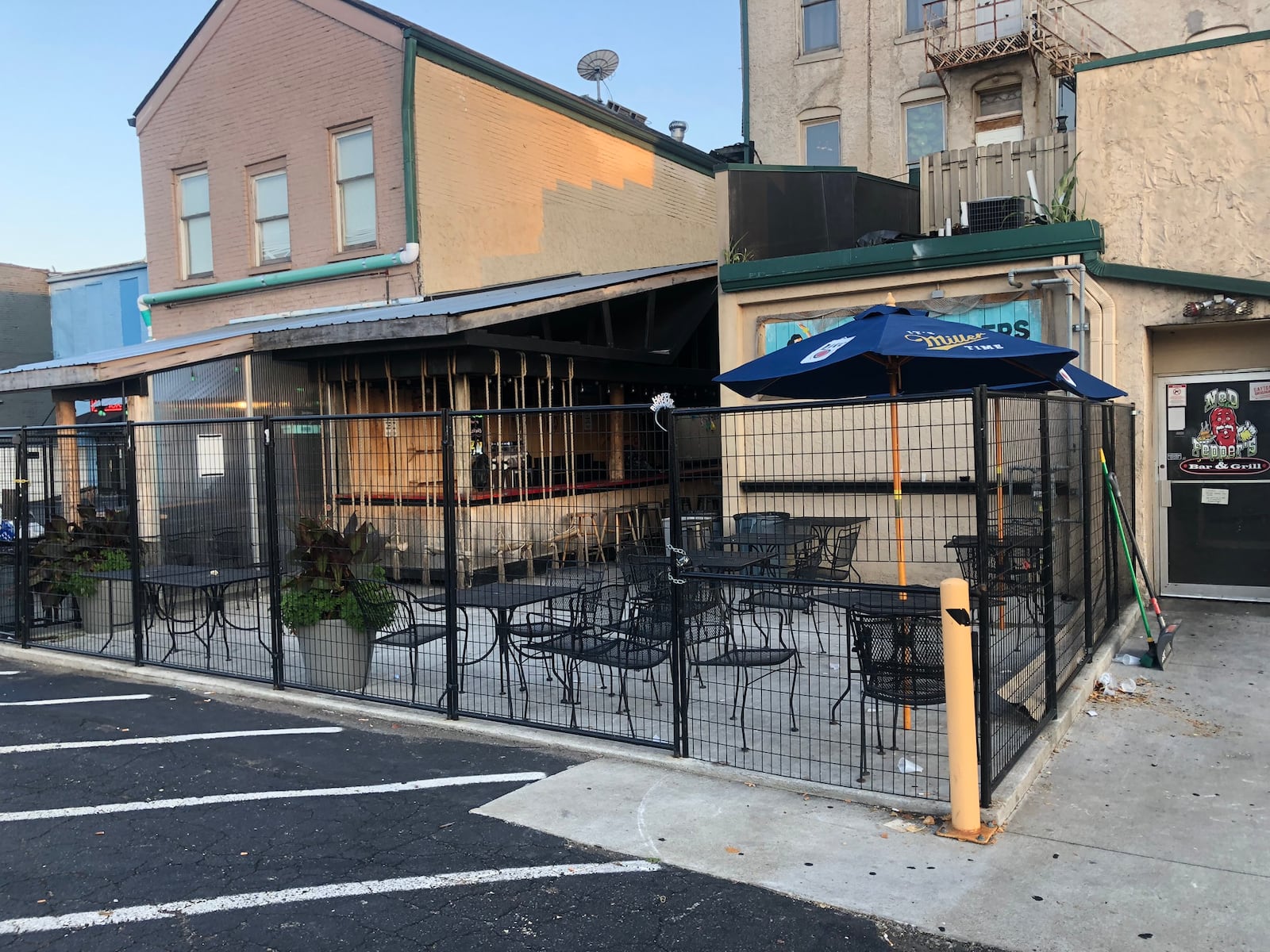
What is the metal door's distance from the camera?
30.2 feet

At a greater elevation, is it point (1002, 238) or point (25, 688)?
point (1002, 238)

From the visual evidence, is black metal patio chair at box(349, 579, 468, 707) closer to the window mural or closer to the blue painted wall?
the window mural

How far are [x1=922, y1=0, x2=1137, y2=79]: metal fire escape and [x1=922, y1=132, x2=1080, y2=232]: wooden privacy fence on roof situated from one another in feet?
17.5

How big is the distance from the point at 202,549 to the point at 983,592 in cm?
804

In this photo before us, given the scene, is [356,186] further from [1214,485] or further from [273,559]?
[1214,485]

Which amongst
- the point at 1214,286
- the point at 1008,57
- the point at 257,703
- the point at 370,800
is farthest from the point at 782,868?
the point at 1008,57

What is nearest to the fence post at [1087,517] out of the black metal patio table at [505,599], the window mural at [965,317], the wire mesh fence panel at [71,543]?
the window mural at [965,317]

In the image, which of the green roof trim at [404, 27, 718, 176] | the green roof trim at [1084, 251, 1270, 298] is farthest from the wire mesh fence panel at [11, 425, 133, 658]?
the green roof trim at [1084, 251, 1270, 298]

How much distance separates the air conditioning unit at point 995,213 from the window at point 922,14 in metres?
7.35

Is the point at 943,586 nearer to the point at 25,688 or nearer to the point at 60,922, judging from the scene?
the point at 60,922

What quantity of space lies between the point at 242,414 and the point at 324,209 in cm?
371

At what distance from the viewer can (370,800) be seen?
5.13 m

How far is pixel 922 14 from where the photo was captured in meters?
17.0

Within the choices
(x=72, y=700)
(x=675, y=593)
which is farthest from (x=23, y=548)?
(x=675, y=593)
